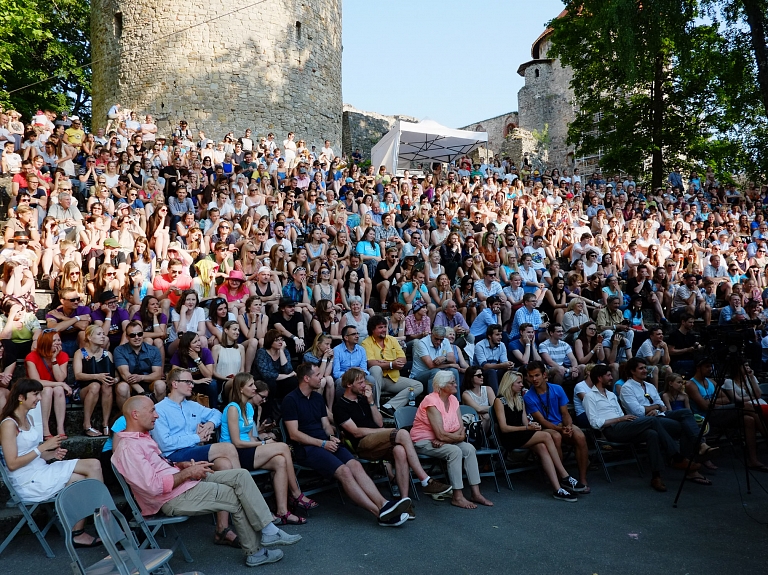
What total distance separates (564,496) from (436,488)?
1.08 m

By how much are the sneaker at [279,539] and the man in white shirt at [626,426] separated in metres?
3.28

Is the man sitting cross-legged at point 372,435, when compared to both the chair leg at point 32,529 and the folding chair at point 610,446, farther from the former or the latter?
the chair leg at point 32,529

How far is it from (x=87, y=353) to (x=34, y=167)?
16.2 ft

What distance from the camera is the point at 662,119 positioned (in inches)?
765

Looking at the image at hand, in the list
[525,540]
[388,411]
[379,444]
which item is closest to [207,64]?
[388,411]

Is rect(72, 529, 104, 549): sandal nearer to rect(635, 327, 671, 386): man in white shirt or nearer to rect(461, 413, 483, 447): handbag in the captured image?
rect(461, 413, 483, 447): handbag

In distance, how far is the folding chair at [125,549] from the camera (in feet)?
9.70

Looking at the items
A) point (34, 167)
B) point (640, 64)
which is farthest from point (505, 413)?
point (34, 167)

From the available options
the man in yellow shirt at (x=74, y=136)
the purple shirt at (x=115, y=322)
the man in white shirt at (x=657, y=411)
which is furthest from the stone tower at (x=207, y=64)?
the man in white shirt at (x=657, y=411)

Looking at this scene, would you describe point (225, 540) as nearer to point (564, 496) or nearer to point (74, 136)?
point (564, 496)

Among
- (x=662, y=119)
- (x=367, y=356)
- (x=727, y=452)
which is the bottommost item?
(x=727, y=452)

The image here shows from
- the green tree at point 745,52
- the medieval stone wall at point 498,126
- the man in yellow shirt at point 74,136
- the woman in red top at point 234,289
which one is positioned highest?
A: the medieval stone wall at point 498,126

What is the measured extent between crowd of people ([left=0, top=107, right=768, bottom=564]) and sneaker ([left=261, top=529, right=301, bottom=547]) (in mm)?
36

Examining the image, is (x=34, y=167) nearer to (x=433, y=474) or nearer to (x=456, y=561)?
(x=433, y=474)
